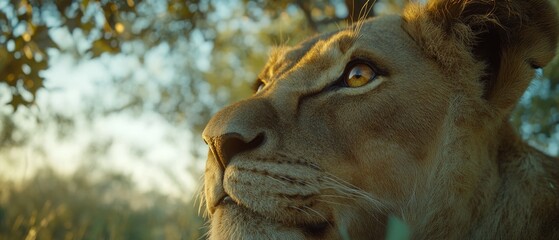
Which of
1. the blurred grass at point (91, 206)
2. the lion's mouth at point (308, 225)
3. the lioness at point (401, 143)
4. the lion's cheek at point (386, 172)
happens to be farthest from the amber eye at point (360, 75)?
the blurred grass at point (91, 206)

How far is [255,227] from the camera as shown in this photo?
2.53 m

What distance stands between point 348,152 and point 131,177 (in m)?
8.56

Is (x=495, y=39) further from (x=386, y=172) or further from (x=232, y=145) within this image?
(x=232, y=145)

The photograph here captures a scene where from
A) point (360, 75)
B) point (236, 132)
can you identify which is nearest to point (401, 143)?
point (360, 75)

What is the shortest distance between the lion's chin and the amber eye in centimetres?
74

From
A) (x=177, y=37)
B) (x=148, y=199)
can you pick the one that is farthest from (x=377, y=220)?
(x=148, y=199)

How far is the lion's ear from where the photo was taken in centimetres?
288

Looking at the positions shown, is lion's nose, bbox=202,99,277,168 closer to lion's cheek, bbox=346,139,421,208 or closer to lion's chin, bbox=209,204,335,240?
lion's chin, bbox=209,204,335,240

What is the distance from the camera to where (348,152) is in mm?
2729

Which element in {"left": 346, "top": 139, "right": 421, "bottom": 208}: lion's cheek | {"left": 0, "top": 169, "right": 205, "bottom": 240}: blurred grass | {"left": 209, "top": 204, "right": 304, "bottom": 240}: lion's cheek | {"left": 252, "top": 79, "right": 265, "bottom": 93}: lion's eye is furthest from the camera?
{"left": 0, "top": 169, "right": 205, "bottom": 240}: blurred grass

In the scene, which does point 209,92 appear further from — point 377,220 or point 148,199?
point 377,220

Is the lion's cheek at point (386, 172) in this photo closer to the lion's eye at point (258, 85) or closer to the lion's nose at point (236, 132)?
the lion's nose at point (236, 132)

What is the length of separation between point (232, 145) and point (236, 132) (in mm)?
90

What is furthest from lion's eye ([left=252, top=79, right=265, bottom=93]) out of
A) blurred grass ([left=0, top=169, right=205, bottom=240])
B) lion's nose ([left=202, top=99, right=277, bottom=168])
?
blurred grass ([left=0, top=169, right=205, bottom=240])
